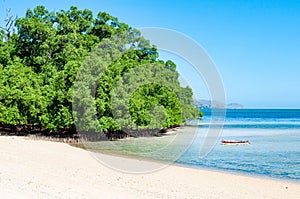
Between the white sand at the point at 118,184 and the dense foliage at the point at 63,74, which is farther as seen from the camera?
the dense foliage at the point at 63,74

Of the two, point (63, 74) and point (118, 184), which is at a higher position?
point (63, 74)

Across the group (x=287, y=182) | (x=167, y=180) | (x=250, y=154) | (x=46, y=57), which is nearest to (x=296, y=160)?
(x=250, y=154)

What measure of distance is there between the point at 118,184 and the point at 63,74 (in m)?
23.2

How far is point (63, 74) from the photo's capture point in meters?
36.7

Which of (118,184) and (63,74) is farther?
(63,74)

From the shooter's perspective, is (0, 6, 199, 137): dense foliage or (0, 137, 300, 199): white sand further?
(0, 6, 199, 137): dense foliage

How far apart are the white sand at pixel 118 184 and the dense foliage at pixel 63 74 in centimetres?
1475

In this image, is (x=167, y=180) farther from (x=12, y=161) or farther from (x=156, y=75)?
(x=156, y=75)

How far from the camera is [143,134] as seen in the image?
48875 millimetres

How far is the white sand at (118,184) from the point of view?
41.9ft

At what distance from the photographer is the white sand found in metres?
12.8

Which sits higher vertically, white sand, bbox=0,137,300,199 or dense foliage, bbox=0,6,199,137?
dense foliage, bbox=0,6,199,137

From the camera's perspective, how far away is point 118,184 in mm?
15352

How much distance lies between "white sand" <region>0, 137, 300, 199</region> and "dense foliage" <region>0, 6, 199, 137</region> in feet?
48.4
